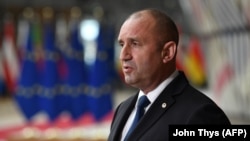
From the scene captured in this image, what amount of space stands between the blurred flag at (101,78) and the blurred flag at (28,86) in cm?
96

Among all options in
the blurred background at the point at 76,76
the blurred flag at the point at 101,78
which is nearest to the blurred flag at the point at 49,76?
the blurred background at the point at 76,76

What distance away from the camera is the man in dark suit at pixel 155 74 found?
2014 millimetres

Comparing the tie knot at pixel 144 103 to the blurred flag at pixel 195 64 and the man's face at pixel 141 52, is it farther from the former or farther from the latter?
the blurred flag at pixel 195 64

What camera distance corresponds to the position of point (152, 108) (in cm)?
206

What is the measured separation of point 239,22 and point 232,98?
188 cm

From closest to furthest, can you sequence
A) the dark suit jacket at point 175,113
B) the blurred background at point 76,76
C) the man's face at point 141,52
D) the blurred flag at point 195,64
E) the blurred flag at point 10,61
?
Result: the dark suit jacket at point 175,113, the man's face at point 141,52, the blurred background at point 76,76, the blurred flag at point 10,61, the blurred flag at point 195,64

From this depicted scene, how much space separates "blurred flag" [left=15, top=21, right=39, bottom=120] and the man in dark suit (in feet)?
24.3

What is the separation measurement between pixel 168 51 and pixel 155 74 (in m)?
0.10

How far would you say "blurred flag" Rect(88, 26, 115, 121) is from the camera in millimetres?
9227


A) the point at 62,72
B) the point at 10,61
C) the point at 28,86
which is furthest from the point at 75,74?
the point at 10,61

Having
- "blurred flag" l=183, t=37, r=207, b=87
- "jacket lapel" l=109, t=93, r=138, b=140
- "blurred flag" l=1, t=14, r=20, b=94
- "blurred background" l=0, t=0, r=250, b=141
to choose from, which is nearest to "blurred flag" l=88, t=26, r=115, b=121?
"blurred background" l=0, t=0, r=250, b=141

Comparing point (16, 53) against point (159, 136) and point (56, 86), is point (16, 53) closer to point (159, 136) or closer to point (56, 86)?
point (56, 86)

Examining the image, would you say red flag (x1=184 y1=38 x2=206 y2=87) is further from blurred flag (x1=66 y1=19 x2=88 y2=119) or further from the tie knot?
the tie knot

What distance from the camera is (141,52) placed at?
6.77 feet
